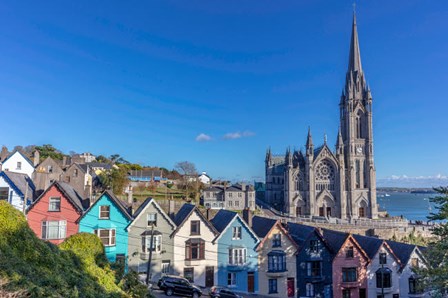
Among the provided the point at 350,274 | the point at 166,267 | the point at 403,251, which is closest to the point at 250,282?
the point at 166,267

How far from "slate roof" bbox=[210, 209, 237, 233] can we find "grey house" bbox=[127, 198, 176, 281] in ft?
16.5

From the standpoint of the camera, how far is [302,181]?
334ft

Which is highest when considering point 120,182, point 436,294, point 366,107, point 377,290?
point 366,107

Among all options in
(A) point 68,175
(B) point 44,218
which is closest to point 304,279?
(B) point 44,218

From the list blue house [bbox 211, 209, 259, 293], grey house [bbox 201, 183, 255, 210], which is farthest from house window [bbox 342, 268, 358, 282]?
grey house [bbox 201, 183, 255, 210]

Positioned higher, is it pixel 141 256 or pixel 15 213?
pixel 15 213

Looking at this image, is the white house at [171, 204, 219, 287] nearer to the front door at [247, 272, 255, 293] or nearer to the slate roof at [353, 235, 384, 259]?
the front door at [247, 272, 255, 293]

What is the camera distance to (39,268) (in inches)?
557

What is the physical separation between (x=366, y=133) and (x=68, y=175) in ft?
282

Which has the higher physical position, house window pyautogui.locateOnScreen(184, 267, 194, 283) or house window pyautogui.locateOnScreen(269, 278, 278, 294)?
house window pyautogui.locateOnScreen(184, 267, 194, 283)

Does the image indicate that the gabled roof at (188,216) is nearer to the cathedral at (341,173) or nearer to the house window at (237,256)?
the house window at (237,256)

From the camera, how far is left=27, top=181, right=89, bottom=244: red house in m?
31.8

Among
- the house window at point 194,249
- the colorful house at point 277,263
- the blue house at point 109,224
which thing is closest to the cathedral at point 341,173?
the colorful house at point 277,263

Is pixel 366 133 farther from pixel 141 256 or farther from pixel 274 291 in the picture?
pixel 141 256
